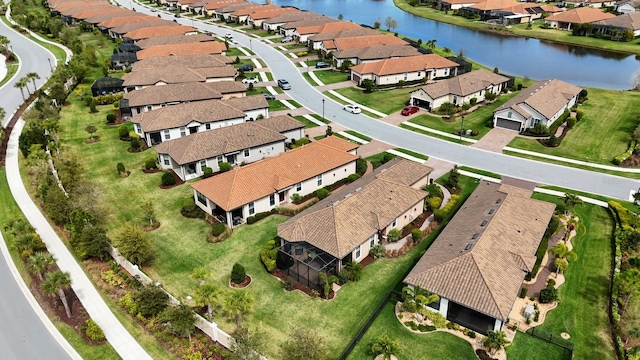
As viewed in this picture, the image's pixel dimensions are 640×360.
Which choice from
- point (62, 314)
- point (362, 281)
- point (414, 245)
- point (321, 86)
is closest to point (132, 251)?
point (62, 314)

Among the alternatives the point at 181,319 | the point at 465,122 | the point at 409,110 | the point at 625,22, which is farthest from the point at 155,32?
the point at 625,22

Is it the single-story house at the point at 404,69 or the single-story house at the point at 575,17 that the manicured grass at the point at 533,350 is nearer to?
the single-story house at the point at 404,69

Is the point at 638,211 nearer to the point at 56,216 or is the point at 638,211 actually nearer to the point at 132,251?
the point at 132,251

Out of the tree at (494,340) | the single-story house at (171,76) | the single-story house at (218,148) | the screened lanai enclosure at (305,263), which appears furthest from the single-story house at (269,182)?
the single-story house at (171,76)

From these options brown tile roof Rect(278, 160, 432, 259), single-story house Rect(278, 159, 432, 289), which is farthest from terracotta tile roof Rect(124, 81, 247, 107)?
single-story house Rect(278, 159, 432, 289)

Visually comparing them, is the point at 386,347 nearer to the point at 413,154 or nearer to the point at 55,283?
the point at 55,283

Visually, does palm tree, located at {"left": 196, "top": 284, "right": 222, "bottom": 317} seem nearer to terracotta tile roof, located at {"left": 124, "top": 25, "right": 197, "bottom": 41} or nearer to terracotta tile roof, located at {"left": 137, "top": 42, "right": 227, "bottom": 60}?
terracotta tile roof, located at {"left": 137, "top": 42, "right": 227, "bottom": 60}
